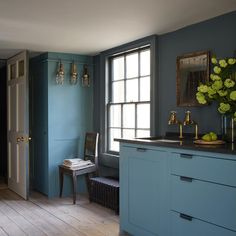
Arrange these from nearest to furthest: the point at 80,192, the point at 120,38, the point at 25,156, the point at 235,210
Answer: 1. the point at 235,210
2. the point at 120,38
3. the point at 25,156
4. the point at 80,192

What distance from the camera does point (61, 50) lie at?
195 inches

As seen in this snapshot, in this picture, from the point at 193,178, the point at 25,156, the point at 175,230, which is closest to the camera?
the point at 193,178

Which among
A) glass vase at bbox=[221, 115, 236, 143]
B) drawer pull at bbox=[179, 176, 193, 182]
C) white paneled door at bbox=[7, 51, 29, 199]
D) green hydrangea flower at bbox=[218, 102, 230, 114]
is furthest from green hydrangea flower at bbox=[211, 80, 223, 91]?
white paneled door at bbox=[7, 51, 29, 199]

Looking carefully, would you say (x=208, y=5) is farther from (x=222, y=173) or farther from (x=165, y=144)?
(x=222, y=173)

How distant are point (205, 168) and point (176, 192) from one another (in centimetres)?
40

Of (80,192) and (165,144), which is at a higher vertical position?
(165,144)

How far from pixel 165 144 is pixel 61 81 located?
2628mm

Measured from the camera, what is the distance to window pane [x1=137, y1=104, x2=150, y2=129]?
14.2ft

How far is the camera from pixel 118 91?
491 centimetres

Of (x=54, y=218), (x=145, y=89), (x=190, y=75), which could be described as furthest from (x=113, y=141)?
(x=190, y=75)

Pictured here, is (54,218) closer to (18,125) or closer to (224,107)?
(18,125)

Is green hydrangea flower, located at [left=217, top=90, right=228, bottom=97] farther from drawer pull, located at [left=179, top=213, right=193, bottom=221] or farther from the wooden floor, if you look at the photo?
the wooden floor

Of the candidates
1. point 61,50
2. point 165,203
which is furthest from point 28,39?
point 165,203

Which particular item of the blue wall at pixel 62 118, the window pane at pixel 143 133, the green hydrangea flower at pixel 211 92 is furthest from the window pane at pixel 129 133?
the green hydrangea flower at pixel 211 92
